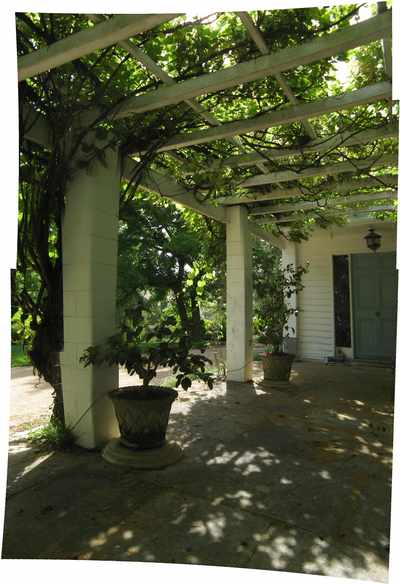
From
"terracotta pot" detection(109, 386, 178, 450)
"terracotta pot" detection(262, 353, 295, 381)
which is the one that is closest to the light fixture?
"terracotta pot" detection(262, 353, 295, 381)

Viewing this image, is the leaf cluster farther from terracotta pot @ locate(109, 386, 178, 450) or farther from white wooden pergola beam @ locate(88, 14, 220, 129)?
white wooden pergola beam @ locate(88, 14, 220, 129)

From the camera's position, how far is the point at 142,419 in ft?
10.0

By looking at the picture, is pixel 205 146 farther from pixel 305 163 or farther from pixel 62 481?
pixel 62 481

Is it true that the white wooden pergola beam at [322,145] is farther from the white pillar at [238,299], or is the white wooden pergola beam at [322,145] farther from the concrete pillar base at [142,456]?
the concrete pillar base at [142,456]

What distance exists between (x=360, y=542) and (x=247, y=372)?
4.21 metres

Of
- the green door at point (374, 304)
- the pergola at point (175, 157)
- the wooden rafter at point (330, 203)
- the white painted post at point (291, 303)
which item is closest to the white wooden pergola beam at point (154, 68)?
the pergola at point (175, 157)

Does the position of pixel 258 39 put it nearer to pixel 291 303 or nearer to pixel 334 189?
pixel 334 189

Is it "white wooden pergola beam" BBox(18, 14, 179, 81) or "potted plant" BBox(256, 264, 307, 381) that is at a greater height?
"white wooden pergola beam" BBox(18, 14, 179, 81)

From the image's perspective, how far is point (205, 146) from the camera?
4.41 meters

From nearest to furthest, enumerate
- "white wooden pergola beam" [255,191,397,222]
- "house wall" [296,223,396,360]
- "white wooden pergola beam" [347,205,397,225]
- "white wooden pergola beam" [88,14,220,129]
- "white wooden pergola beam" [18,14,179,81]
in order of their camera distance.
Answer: "white wooden pergola beam" [18,14,179,81] → "white wooden pergola beam" [88,14,220,129] → "white wooden pergola beam" [255,191,397,222] → "white wooden pergola beam" [347,205,397,225] → "house wall" [296,223,396,360]

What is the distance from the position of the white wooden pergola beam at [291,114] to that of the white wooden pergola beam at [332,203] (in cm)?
259

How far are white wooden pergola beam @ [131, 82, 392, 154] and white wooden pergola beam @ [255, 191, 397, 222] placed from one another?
102 inches

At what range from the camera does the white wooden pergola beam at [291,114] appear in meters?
2.99

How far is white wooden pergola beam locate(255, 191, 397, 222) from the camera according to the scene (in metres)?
5.70
